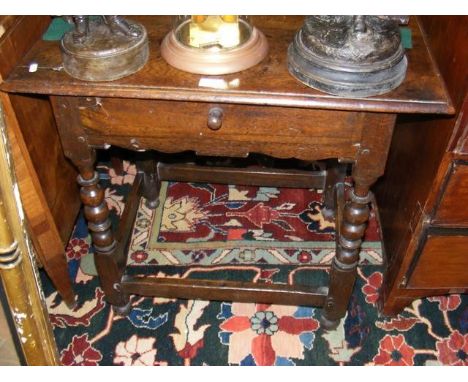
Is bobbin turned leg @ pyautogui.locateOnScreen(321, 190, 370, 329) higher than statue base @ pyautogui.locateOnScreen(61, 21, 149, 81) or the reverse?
the reverse

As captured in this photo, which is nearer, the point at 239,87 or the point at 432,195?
the point at 239,87

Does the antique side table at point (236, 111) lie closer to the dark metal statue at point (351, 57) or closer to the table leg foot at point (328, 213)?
the dark metal statue at point (351, 57)

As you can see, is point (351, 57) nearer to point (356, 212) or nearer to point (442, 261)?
point (356, 212)

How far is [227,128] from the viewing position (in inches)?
42.9

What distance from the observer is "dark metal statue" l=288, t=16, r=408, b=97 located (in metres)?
0.98

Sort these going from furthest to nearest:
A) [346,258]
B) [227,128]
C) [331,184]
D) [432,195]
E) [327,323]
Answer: [331,184] → [327,323] → [346,258] → [432,195] → [227,128]

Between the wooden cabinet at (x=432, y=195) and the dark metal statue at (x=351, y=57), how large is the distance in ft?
0.51

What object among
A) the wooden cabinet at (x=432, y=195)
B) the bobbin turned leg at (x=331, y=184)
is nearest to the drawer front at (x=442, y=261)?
the wooden cabinet at (x=432, y=195)

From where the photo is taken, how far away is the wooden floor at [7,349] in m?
1.16

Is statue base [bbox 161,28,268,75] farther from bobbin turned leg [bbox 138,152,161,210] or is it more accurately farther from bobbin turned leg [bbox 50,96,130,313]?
bobbin turned leg [bbox 138,152,161,210]

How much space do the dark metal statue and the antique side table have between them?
22 mm

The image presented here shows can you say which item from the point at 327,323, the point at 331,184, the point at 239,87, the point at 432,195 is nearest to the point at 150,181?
the point at 331,184

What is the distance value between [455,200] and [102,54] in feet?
2.73

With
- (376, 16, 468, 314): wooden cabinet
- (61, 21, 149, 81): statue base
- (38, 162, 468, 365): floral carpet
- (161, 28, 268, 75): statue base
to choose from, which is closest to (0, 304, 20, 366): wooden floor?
(38, 162, 468, 365): floral carpet
